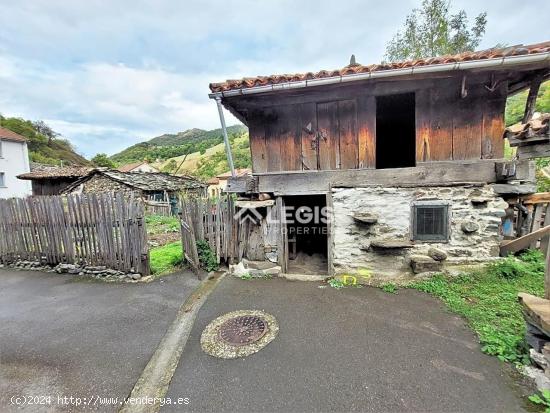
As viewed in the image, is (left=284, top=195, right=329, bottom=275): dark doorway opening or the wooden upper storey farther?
(left=284, top=195, right=329, bottom=275): dark doorway opening

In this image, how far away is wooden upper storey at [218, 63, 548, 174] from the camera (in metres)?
4.96

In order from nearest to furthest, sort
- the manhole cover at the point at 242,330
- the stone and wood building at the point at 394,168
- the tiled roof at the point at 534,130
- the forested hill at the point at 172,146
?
1. the tiled roof at the point at 534,130
2. the manhole cover at the point at 242,330
3. the stone and wood building at the point at 394,168
4. the forested hill at the point at 172,146

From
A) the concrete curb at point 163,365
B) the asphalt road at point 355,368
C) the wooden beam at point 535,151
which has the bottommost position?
the concrete curb at point 163,365

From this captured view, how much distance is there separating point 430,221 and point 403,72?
3.07m

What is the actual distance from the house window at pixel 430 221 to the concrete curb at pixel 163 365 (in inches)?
190

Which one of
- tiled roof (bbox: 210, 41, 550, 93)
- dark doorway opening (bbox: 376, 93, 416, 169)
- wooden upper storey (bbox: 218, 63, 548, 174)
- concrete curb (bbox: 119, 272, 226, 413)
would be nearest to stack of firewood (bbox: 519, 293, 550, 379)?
wooden upper storey (bbox: 218, 63, 548, 174)

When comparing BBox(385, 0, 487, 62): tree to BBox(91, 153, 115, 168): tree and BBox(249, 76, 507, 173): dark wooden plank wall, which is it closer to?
BBox(249, 76, 507, 173): dark wooden plank wall

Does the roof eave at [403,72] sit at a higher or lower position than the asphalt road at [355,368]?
higher

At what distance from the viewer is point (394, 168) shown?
5.59m

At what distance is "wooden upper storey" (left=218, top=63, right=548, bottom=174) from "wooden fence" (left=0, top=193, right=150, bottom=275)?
3.44 metres

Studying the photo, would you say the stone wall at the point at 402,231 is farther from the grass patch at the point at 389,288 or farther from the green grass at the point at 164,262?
the green grass at the point at 164,262

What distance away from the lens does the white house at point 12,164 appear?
2433 cm

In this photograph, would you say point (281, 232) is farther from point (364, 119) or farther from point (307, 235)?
point (307, 235)

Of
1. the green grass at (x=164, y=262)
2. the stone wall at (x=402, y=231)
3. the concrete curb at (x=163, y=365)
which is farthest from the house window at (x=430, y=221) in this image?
the green grass at (x=164, y=262)
